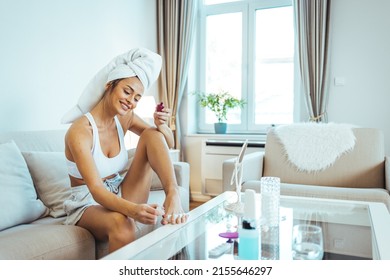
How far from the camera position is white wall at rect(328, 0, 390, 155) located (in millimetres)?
3172

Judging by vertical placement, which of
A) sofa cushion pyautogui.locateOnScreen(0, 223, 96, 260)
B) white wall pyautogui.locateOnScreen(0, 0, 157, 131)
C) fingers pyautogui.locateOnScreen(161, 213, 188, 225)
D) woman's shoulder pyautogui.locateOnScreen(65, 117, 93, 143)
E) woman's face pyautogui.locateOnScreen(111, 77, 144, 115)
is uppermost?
white wall pyautogui.locateOnScreen(0, 0, 157, 131)

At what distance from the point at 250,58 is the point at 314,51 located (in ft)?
2.31

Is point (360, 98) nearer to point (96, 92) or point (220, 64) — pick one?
point (220, 64)

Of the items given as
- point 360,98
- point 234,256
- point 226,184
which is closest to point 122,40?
point 226,184

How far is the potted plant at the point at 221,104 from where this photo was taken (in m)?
3.74

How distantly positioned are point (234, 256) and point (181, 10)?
3166 mm

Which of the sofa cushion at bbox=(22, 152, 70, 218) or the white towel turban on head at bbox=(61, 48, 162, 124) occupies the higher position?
the white towel turban on head at bbox=(61, 48, 162, 124)

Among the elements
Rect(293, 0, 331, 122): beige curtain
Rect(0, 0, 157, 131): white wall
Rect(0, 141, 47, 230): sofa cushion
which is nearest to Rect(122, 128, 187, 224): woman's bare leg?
Rect(0, 141, 47, 230): sofa cushion

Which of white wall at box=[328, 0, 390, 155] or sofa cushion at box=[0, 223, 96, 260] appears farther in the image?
white wall at box=[328, 0, 390, 155]

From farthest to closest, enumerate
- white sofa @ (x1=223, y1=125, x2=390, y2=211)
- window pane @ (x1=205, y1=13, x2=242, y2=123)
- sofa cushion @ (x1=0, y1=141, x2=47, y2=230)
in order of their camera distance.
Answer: window pane @ (x1=205, y1=13, x2=242, y2=123) → white sofa @ (x1=223, y1=125, x2=390, y2=211) → sofa cushion @ (x1=0, y1=141, x2=47, y2=230)

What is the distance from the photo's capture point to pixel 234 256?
3.59 feet

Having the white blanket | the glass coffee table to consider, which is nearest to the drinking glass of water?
the glass coffee table

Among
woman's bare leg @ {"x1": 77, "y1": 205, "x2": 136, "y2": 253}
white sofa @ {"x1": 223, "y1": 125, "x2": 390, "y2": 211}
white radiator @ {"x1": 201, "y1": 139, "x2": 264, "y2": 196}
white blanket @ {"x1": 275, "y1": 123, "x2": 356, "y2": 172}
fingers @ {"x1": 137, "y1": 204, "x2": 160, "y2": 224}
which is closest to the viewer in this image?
fingers @ {"x1": 137, "y1": 204, "x2": 160, "y2": 224}

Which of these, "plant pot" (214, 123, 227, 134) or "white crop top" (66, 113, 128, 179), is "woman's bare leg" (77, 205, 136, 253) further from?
"plant pot" (214, 123, 227, 134)
